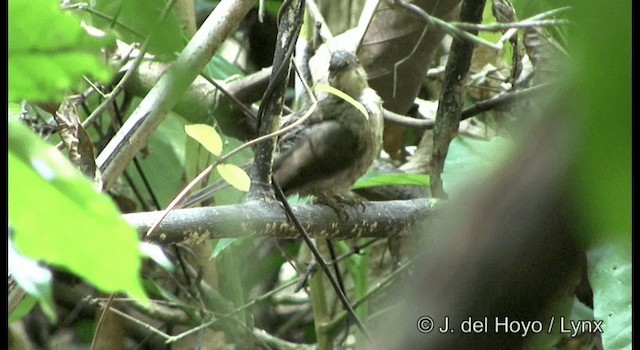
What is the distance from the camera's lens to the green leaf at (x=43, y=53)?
0.36 metres

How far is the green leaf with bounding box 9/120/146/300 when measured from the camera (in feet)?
1.09

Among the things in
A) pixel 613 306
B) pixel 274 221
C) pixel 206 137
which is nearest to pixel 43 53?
pixel 206 137

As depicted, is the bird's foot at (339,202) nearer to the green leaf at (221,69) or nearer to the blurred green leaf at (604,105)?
the green leaf at (221,69)

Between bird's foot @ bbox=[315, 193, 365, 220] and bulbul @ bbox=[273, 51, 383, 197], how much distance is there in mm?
15

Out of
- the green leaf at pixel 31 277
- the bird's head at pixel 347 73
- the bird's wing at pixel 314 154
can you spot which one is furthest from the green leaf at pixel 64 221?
the bird's head at pixel 347 73

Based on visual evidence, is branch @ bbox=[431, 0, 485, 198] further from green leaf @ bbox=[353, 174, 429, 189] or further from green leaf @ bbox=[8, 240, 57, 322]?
green leaf @ bbox=[8, 240, 57, 322]

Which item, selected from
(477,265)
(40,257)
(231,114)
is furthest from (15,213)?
(231,114)

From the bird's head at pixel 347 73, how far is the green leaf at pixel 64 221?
2038 mm

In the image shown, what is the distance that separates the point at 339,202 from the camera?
2.17 metres

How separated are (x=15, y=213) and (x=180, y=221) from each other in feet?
3.37

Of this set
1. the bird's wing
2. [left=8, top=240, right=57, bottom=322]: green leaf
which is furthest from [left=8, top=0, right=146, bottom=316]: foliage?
the bird's wing

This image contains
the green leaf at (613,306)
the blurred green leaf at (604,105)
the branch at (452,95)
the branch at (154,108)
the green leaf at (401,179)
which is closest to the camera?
the blurred green leaf at (604,105)

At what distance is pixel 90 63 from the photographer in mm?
353

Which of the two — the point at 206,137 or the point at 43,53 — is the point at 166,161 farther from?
the point at 43,53
